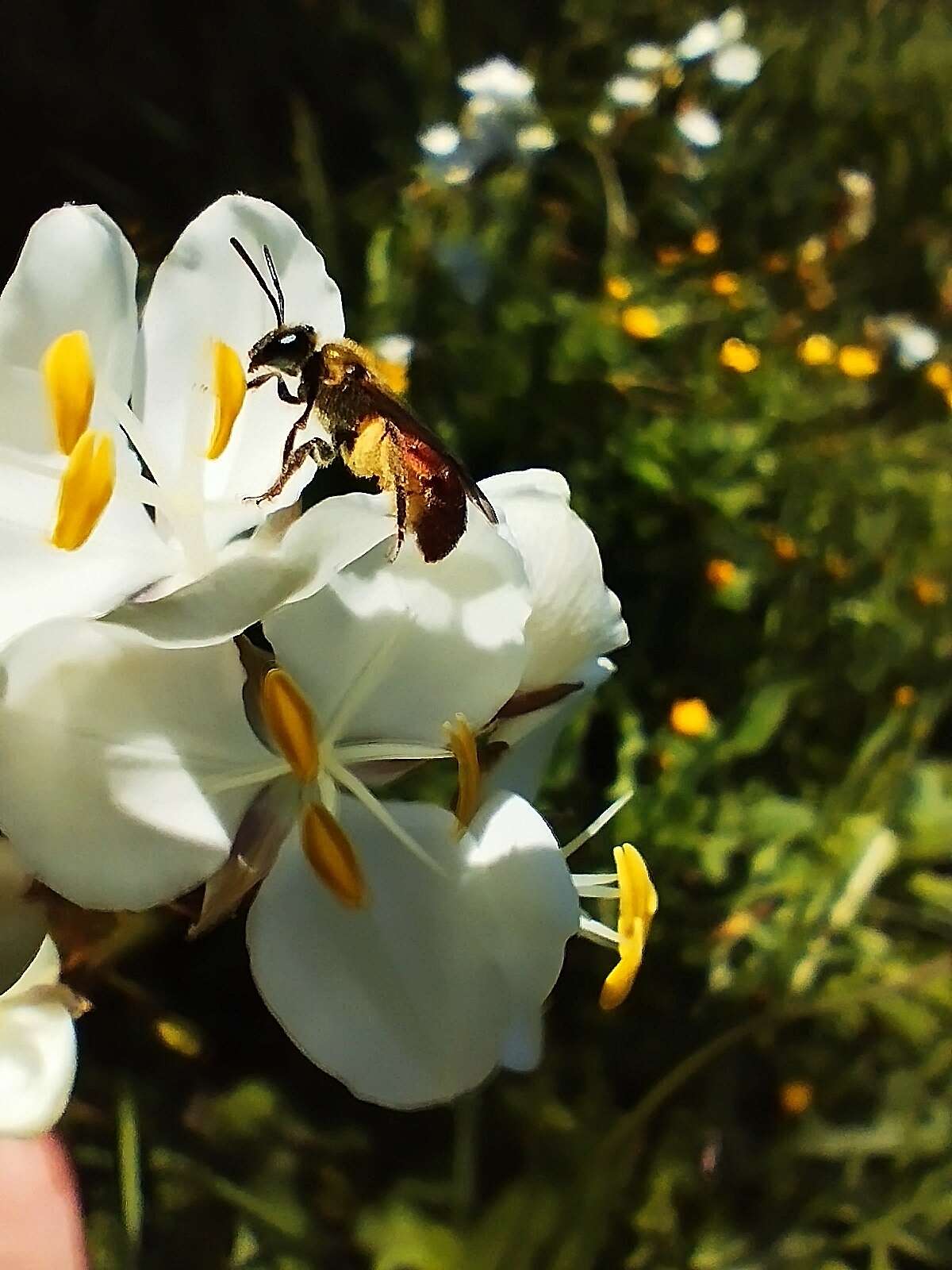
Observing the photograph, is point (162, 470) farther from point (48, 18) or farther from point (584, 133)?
point (584, 133)

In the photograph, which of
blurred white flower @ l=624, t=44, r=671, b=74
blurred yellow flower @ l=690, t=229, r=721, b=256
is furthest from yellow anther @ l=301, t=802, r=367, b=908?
blurred white flower @ l=624, t=44, r=671, b=74

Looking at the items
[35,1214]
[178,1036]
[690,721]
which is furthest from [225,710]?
[690,721]

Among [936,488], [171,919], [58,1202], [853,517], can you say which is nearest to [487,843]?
[171,919]

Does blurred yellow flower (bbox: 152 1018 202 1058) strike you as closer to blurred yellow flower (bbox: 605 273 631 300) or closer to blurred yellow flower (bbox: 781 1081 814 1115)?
blurred yellow flower (bbox: 781 1081 814 1115)

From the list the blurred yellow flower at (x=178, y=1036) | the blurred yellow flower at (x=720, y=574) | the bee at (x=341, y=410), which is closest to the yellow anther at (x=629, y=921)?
the bee at (x=341, y=410)

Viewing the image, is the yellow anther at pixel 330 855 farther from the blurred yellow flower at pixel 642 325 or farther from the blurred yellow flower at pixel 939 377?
the blurred yellow flower at pixel 939 377
